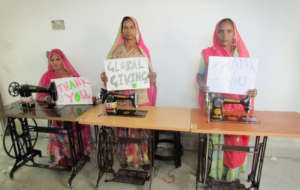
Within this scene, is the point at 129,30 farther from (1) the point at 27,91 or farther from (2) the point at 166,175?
(2) the point at 166,175

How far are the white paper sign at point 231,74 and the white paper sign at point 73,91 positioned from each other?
127 cm

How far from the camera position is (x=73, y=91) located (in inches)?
78.5

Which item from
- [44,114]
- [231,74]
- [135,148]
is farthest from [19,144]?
[231,74]

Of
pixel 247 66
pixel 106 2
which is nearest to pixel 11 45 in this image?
pixel 106 2

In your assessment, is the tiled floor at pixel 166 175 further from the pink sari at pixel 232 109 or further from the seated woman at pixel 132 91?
the pink sari at pixel 232 109

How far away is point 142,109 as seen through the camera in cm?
185

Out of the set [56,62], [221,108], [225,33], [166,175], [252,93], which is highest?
[225,33]

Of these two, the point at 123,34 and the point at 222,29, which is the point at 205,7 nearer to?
the point at 222,29

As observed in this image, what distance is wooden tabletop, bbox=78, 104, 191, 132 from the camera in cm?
147

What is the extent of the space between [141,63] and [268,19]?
1468mm

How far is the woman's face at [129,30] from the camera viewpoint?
1753 millimetres

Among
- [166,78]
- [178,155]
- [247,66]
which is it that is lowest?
[178,155]

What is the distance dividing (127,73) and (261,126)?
123cm

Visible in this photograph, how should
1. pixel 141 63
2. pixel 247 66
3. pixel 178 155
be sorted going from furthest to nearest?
pixel 178 155
pixel 141 63
pixel 247 66
